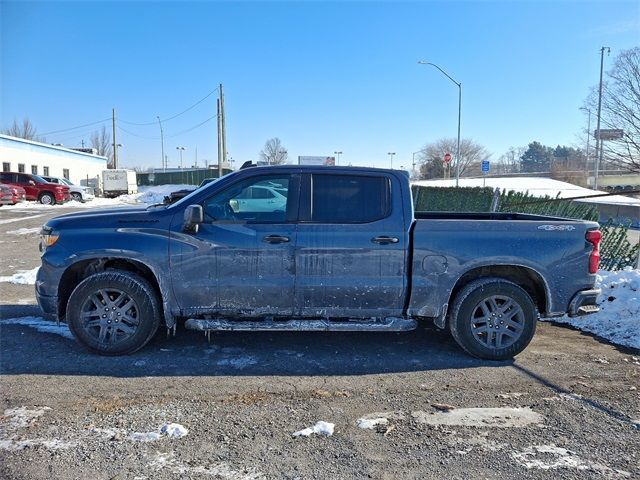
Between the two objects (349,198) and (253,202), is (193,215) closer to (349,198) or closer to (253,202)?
(253,202)

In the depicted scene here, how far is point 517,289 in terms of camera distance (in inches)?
189

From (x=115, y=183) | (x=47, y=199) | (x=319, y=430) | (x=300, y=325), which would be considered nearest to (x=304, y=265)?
(x=300, y=325)

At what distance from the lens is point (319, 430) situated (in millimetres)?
3387

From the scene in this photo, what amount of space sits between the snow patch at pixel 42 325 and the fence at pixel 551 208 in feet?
23.0

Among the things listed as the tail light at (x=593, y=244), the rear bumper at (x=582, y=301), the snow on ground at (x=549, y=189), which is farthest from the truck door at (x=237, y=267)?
the snow on ground at (x=549, y=189)

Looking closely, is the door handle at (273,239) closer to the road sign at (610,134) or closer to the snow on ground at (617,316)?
the snow on ground at (617,316)

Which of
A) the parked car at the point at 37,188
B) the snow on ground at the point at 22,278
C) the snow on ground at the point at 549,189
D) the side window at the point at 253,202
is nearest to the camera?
the side window at the point at 253,202

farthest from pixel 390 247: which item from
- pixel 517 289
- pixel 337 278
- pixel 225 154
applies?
pixel 225 154

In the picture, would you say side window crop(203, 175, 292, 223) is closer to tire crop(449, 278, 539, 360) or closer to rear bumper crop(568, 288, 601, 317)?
tire crop(449, 278, 539, 360)

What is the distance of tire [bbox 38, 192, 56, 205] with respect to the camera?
28531 mm

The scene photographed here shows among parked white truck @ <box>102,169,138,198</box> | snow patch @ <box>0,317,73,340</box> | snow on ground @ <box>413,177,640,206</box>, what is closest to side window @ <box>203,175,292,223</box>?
snow patch @ <box>0,317,73,340</box>

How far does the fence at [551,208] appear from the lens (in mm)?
8625

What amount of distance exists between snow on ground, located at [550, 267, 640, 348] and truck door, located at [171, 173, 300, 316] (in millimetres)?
3877

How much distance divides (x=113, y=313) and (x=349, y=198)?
257 cm
